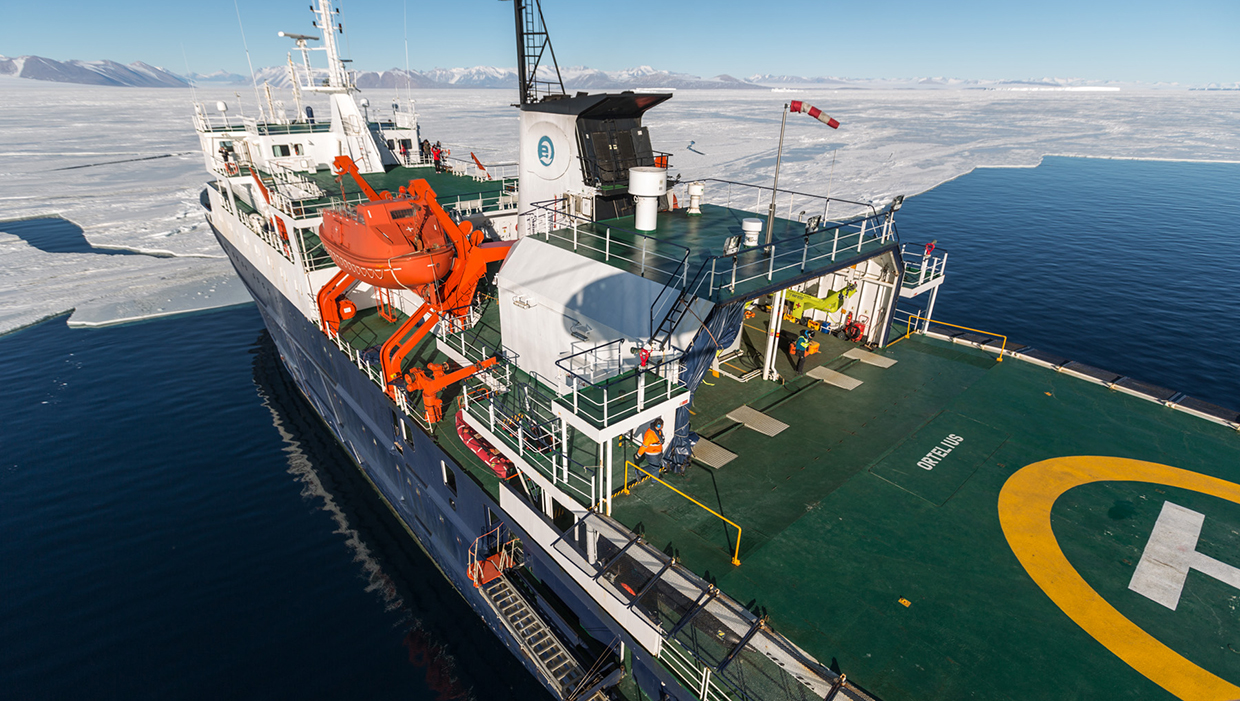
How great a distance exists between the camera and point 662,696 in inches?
376

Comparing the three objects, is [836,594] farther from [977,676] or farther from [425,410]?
[425,410]

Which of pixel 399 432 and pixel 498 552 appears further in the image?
pixel 399 432

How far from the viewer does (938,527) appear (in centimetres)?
1109

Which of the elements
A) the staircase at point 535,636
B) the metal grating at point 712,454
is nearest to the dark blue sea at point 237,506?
the staircase at point 535,636

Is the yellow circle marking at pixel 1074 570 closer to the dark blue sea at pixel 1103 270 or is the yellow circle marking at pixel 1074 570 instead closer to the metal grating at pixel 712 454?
the metal grating at pixel 712 454

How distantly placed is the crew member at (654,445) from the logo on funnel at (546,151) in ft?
31.1

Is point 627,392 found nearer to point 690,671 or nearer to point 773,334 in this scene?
point 690,671

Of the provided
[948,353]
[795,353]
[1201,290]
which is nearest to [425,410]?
[795,353]

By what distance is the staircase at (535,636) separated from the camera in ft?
38.5

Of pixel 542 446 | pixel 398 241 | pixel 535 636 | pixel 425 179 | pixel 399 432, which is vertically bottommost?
pixel 535 636

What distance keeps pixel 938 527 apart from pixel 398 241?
16.2 m

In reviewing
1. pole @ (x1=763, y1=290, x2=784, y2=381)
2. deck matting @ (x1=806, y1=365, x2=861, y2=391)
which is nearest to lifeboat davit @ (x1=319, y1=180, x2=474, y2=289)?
pole @ (x1=763, y1=290, x2=784, y2=381)

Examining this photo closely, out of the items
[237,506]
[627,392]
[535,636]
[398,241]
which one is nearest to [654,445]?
[627,392]

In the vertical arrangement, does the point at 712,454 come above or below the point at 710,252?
below
